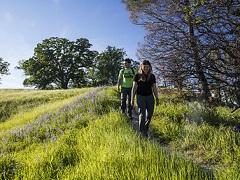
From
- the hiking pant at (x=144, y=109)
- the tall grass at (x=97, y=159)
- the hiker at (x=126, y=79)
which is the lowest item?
the tall grass at (x=97, y=159)

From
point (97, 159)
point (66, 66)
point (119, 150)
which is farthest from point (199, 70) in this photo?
point (66, 66)

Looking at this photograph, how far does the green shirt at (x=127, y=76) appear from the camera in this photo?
14696mm

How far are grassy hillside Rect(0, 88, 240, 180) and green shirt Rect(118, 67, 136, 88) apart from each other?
1.45 meters

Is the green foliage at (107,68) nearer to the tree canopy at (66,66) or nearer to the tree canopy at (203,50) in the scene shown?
the tree canopy at (66,66)

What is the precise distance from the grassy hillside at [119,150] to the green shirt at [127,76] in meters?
1.45

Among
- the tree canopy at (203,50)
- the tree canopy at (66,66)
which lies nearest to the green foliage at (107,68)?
the tree canopy at (66,66)

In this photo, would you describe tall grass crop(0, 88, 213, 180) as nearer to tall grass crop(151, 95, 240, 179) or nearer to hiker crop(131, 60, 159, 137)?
hiker crop(131, 60, 159, 137)

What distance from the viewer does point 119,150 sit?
786 centimetres

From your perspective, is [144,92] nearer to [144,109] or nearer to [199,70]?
[144,109]

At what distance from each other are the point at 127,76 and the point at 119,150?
7144 mm

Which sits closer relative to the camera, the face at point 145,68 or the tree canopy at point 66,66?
the face at point 145,68

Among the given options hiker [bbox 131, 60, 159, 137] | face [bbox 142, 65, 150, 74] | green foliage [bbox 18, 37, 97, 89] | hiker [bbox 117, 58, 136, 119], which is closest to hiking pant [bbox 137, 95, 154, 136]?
hiker [bbox 131, 60, 159, 137]

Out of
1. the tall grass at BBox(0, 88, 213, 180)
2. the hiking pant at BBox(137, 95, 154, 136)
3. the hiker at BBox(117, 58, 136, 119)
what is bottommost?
the tall grass at BBox(0, 88, 213, 180)

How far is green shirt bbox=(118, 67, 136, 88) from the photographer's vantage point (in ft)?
48.2
